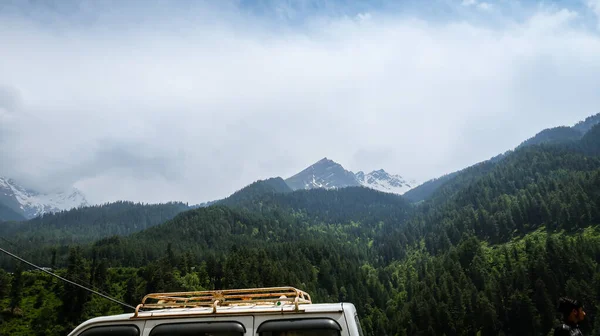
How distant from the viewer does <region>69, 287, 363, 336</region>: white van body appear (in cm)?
695

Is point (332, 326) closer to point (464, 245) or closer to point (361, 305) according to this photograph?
point (361, 305)

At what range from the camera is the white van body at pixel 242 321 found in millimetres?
6945

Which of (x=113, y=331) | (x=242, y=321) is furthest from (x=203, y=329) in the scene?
(x=113, y=331)

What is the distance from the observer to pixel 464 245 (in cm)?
14825

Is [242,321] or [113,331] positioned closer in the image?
[242,321]

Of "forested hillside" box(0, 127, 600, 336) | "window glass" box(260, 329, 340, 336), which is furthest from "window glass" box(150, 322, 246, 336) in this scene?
"forested hillside" box(0, 127, 600, 336)

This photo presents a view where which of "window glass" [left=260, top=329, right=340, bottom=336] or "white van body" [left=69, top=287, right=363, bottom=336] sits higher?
"white van body" [left=69, top=287, right=363, bottom=336]

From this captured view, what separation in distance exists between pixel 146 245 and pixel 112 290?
56096mm

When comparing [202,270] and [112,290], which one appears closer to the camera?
[112,290]

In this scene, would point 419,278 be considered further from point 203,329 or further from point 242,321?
point 203,329

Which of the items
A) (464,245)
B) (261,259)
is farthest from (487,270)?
(261,259)

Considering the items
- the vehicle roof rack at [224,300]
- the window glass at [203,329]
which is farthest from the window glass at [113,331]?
the window glass at [203,329]

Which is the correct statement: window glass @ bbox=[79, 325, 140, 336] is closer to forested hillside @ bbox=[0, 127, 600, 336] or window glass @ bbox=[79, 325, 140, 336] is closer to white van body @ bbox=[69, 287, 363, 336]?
white van body @ bbox=[69, 287, 363, 336]

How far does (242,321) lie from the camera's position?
716 cm
